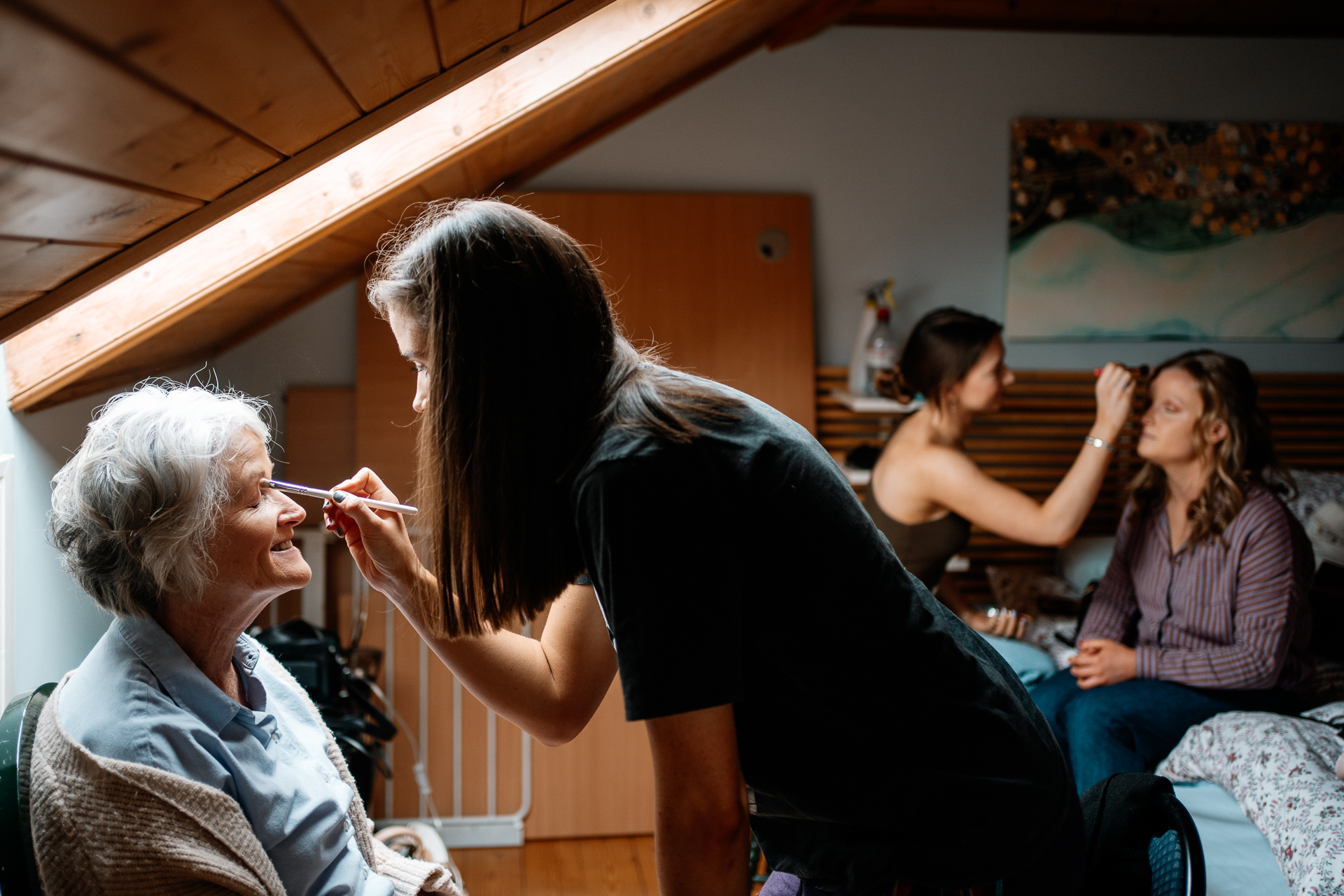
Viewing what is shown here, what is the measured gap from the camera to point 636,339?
3037 millimetres

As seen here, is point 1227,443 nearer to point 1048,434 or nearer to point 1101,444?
point 1101,444

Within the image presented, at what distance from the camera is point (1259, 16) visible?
328 centimetres

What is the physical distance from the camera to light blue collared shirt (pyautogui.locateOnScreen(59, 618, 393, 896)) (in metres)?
1.17

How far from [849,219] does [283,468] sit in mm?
2019

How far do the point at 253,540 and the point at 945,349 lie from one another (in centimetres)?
187

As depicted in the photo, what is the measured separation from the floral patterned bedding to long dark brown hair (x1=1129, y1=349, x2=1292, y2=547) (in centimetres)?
47

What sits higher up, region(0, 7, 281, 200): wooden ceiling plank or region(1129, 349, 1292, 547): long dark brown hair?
region(0, 7, 281, 200): wooden ceiling plank

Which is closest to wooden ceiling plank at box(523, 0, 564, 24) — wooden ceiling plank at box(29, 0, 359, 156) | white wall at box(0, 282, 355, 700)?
wooden ceiling plank at box(29, 0, 359, 156)

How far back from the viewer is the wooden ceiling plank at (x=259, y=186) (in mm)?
1253

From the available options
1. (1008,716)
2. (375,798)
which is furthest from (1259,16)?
(375,798)

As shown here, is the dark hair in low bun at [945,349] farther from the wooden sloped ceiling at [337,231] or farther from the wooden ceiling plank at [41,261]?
the wooden ceiling plank at [41,261]

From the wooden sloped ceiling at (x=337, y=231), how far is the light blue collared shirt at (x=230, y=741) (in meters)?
0.60

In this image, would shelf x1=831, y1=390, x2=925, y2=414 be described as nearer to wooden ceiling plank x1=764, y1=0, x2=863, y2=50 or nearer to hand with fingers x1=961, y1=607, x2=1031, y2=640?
hand with fingers x1=961, y1=607, x2=1031, y2=640

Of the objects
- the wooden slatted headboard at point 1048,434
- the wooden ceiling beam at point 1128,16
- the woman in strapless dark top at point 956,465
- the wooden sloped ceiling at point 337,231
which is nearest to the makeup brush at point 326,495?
the wooden sloped ceiling at point 337,231
